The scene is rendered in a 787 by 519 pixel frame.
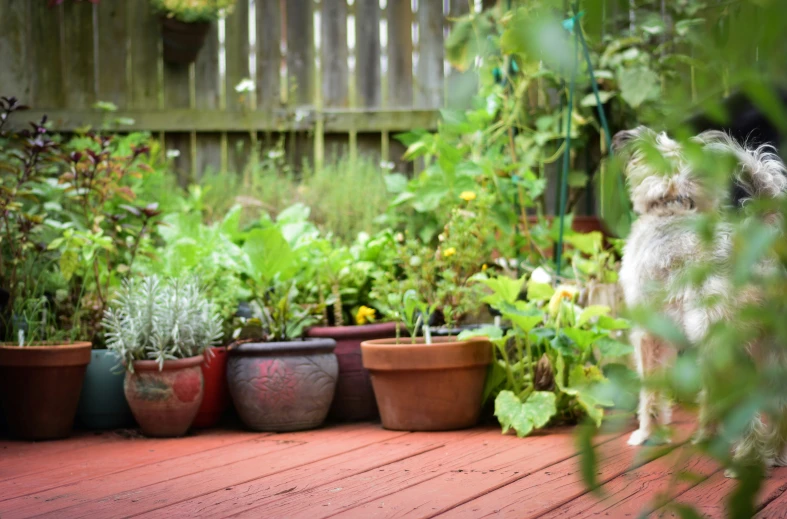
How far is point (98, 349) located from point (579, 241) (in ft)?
7.24

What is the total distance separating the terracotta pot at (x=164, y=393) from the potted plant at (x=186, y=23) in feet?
9.05

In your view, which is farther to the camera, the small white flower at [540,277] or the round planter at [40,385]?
the small white flower at [540,277]

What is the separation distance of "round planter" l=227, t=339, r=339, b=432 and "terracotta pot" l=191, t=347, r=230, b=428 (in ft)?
0.19

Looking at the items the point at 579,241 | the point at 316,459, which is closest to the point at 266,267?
the point at 316,459

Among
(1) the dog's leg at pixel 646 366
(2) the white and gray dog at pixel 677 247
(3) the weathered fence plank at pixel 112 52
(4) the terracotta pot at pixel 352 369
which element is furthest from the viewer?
(3) the weathered fence plank at pixel 112 52

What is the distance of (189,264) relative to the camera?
3.72 metres

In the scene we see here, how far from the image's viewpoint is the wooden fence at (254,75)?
5316mm

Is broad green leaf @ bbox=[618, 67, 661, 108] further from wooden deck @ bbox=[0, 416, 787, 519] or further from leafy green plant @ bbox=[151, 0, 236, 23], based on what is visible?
leafy green plant @ bbox=[151, 0, 236, 23]

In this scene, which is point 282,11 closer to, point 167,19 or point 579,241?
point 167,19

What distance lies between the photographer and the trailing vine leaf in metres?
3.05

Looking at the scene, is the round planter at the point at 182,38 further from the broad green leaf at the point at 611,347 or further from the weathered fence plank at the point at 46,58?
the broad green leaf at the point at 611,347

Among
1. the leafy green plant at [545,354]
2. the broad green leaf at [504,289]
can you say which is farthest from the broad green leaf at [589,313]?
the broad green leaf at [504,289]

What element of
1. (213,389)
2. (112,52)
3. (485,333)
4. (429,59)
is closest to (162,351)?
(213,389)

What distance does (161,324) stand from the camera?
3.19m
